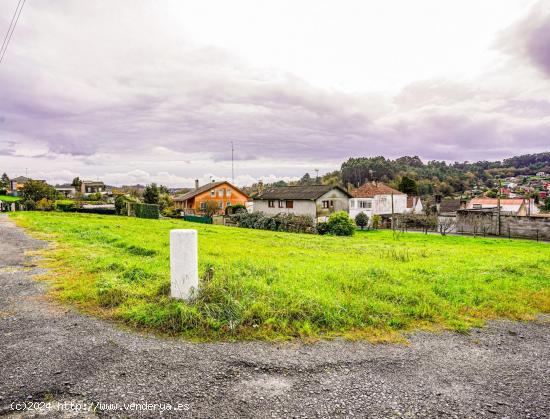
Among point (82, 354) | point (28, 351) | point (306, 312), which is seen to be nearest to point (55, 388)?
point (82, 354)

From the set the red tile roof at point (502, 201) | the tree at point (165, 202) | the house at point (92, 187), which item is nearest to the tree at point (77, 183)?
the house at point (92, 187)

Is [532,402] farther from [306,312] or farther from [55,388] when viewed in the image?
[55,388]

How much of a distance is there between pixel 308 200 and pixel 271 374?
41759 mm

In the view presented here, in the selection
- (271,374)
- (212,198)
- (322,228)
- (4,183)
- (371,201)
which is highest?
(4,183)

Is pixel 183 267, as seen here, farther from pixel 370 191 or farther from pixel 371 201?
pixel 370 191

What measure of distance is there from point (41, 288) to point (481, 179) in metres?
147

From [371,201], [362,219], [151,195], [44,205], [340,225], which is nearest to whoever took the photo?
[340,225]

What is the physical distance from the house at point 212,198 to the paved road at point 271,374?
176ft

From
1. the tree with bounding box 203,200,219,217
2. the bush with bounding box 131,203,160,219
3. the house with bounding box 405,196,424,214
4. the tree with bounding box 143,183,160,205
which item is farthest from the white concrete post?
the house with bounding box 405,196,424,214

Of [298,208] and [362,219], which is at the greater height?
[298,208]

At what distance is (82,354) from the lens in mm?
4242

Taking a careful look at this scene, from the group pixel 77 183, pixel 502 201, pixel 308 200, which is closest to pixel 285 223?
pixel 308 200

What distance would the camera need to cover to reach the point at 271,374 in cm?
394

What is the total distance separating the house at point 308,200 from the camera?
45559mm
